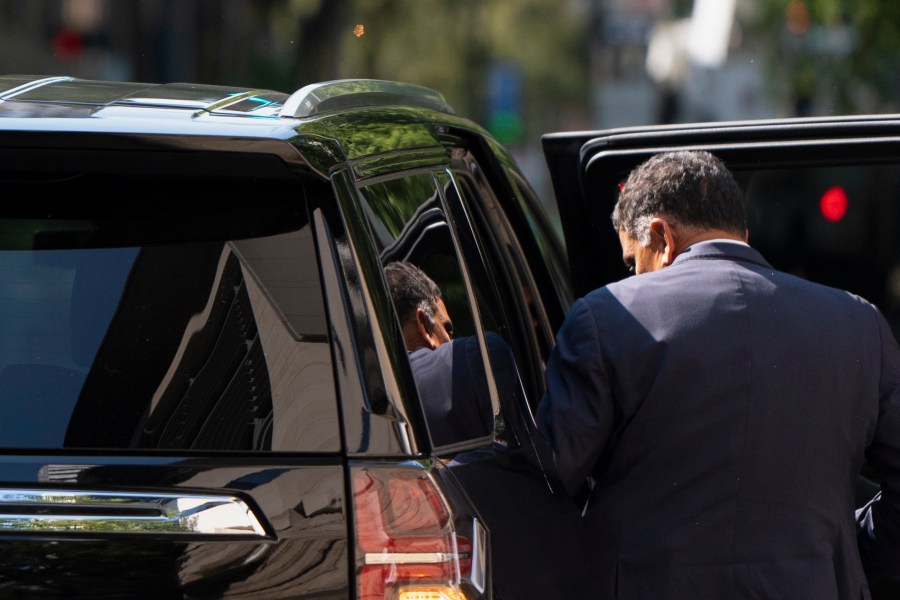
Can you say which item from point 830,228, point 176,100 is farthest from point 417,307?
point 830,228

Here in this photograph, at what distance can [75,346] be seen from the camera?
2.12 meters

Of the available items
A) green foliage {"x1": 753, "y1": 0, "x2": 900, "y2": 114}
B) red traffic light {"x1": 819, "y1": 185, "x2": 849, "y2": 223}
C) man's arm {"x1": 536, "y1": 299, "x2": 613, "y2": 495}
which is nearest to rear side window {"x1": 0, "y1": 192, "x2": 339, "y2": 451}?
man's arm {"x1": 536, "y1": 299, "x2": 613, "y2": 495}

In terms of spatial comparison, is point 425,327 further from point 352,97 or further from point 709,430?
point 709,430

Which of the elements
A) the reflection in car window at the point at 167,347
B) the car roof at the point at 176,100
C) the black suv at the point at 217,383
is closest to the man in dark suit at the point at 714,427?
the black suv at the point at 217,383

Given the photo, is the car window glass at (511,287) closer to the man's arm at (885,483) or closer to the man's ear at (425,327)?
the man's ear at (425,327)

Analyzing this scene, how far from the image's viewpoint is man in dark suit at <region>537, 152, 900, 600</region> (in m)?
2.83

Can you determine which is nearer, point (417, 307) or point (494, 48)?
point (417, 307)

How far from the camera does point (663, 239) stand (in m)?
3.16

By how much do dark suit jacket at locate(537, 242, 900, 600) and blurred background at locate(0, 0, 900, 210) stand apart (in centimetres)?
963

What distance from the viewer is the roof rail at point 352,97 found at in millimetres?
2473

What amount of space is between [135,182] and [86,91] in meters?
0.57

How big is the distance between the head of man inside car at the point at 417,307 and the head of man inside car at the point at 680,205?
79 cm

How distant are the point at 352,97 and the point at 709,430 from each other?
1020 millimetres

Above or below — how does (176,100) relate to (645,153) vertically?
above
